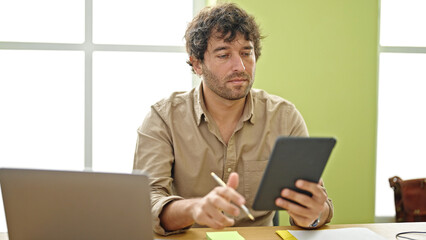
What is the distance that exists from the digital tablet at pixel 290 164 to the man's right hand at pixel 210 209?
76 mm

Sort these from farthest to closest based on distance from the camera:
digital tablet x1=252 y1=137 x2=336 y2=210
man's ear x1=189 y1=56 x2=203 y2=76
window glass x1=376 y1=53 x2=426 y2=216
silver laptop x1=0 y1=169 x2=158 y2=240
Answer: window glass x1=376 y1=53 x2=426 y2=216 → man's ear x1=189 y1=56 x2=203 y2=76 → digital tablet x1=252 y1=137 x2=336 y2=210 → silver laptop x1=0 y1=169 x2=158 y2=240

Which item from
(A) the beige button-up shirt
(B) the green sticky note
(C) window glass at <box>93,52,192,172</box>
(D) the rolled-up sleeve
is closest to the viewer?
(B) the green sticky note

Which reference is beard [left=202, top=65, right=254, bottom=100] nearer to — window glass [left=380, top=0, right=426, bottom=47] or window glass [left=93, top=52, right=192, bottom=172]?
window glass [left=93, top=52, right=192, bottom=172]

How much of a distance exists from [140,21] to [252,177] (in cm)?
165

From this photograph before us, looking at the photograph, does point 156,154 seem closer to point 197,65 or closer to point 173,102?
point 173,102

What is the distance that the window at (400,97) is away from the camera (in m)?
3.12

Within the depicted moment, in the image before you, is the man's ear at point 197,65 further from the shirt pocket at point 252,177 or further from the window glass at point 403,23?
the window glass at point 403,23

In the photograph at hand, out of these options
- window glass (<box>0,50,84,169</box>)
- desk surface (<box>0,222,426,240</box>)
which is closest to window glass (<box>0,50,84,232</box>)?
window glass (<box>0,50,84,169</box>)

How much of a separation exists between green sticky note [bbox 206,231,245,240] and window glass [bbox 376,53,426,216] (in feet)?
6.63

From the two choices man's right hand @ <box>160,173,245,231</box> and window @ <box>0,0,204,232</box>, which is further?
window @ <box>0,0,204,232</box>

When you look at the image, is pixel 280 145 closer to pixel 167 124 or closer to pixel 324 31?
pixel 167 124

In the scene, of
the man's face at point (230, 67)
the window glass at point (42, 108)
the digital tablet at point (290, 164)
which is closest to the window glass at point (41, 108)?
the window glass at point (42, 108)

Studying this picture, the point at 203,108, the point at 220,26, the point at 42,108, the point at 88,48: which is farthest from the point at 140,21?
the point at 203,108

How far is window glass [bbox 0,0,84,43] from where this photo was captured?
2959 millimetres
